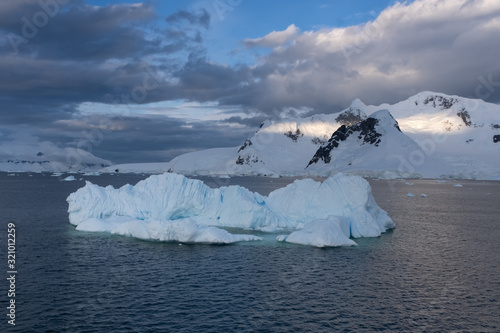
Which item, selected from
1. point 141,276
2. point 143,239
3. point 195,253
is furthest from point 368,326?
point 143,239

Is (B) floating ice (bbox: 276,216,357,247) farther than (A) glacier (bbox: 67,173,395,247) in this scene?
No

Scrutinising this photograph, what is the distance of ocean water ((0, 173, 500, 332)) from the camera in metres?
18.1

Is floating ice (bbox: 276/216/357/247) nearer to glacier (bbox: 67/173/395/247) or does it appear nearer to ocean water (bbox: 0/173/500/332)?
ocean water (bbox: 0/173/500/332)

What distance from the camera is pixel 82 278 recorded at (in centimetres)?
2403

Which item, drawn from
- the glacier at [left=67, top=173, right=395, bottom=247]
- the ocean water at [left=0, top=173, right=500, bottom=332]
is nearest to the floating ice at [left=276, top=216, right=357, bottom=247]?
the ocean water at [left=0, top=173, right=500, bottom=332]

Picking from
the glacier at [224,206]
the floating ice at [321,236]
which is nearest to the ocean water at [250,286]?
the floating ice at [321,236]

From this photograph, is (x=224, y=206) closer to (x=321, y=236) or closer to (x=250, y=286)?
(x=321, y=236)

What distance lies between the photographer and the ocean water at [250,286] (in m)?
18.1

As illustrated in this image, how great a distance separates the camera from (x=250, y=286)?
907 inches

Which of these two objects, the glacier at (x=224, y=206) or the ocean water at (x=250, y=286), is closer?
the ocean water at (x=250, y=286)

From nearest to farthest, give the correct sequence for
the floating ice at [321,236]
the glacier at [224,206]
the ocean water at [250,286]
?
1. the ocean water at [250,286]
2. the floating ice at [321,236]
3. the glacier at [224,206]

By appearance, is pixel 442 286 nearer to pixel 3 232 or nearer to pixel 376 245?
pixel 376 245

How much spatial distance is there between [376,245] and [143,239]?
66.4 feet

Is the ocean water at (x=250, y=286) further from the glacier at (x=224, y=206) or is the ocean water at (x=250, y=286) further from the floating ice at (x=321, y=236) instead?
the glacier at (x=224, y=206)
